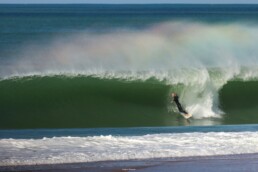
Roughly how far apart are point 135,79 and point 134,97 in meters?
2.45

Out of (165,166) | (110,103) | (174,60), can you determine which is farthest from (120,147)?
(174,60)

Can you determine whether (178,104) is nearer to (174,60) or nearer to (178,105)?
(178,105)

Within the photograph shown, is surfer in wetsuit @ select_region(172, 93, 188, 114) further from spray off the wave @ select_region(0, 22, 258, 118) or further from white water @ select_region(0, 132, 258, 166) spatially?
white water @ select_region(0, 132, 258, 166)

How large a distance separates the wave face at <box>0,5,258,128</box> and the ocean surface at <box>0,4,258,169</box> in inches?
1.3

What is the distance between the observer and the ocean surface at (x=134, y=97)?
14.4m

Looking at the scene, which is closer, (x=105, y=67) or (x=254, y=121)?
(x=254, y=121)

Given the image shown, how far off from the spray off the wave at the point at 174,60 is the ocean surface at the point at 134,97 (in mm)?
42

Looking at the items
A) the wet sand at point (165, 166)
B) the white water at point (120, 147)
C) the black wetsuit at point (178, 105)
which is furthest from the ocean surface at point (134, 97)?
the wet sand at point (165, 166)

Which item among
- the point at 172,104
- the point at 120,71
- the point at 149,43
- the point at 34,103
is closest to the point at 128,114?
the point at 172,104

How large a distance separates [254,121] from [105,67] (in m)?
7.42

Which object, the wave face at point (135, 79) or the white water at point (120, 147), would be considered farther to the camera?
the wave face at point (135, 79)

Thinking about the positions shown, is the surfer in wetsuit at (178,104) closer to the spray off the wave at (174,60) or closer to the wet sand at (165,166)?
the spray off the wave at (174,60)

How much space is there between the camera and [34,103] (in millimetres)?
22609

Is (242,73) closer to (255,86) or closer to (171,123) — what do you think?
(255,86)
